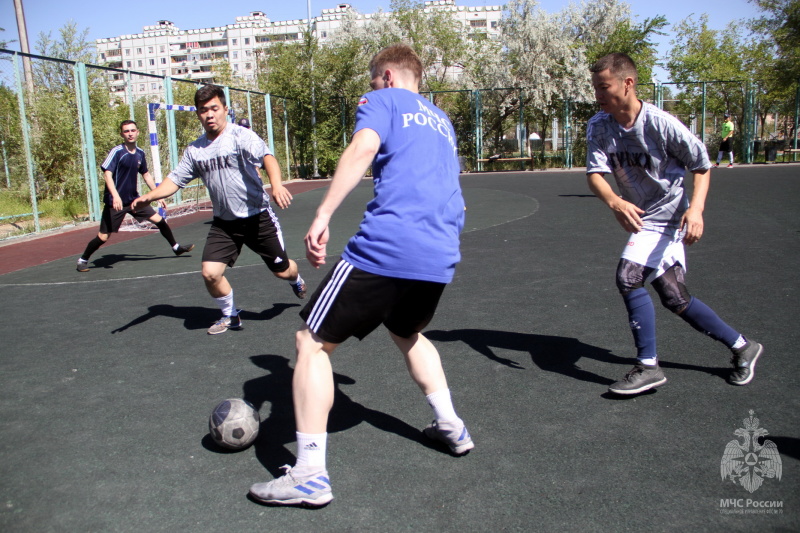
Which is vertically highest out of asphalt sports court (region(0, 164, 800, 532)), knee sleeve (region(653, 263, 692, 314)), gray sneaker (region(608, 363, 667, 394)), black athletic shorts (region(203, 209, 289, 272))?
black athletic shorts (region(203, 209, 289, 272))

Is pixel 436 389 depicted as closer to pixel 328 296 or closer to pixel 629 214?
pixel 328 296

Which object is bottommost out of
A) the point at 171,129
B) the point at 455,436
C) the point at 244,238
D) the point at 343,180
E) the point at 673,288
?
the point at 455,436

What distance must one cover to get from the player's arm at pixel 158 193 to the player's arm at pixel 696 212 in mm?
3739

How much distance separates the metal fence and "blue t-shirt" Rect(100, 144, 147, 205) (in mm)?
3744

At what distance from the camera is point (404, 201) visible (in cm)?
270

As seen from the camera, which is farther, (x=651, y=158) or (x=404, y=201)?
(x=651, y=158)

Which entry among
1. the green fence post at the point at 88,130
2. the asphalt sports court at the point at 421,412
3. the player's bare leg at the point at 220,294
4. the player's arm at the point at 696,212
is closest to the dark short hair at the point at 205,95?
the player's bare leg at the point at 220,294

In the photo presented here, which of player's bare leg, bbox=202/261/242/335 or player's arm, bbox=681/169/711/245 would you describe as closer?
player's arm, bbox=681/169/711/245

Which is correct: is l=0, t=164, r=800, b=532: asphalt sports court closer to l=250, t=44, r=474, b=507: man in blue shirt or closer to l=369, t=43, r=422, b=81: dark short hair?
l=250, t=44, r=474, b=507: man in blue shirt

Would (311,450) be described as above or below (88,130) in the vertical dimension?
below

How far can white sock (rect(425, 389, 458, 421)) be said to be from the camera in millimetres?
3094

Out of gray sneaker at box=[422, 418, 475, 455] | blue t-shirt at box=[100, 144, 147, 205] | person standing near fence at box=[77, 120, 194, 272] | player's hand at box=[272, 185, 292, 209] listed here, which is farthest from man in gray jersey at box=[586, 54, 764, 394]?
blue t-shirt at box=[100, 144, 147, 205]

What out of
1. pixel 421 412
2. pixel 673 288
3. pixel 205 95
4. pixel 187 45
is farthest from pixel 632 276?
pixel 187 45

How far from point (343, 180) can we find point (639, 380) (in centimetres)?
223
